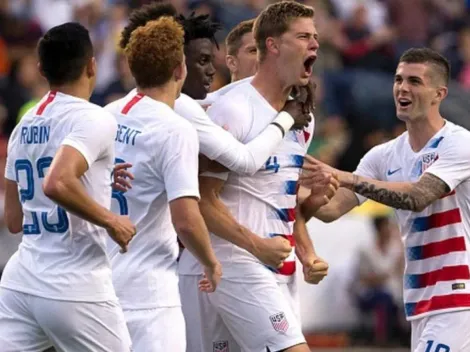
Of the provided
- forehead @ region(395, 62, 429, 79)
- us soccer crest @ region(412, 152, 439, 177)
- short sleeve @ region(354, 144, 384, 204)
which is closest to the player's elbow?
us soccer crest @ region(412, 152, 439, 177)

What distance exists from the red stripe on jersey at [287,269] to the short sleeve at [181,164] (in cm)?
134

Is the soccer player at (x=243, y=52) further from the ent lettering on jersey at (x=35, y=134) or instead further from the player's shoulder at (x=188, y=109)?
the ent lettering on jersey at (x=35, y=134)

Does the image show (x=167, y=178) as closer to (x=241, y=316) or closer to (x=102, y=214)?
(x=102, y=214)

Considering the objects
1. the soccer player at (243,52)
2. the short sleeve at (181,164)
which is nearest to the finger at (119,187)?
the short sleeve at (181,164)

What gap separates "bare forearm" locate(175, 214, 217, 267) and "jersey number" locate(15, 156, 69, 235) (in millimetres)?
668

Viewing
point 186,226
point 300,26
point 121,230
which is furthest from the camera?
point 300,26

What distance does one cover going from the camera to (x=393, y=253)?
16.0 metres

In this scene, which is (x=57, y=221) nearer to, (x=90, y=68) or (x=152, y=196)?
(x=152, y=196)

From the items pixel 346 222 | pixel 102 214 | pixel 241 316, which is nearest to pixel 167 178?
pixel 102 214

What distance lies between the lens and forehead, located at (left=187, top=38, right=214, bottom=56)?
9.22 m

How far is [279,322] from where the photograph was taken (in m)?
8.53

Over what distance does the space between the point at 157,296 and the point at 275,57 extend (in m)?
1.85

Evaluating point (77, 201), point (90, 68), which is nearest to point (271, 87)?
point (90, 68)

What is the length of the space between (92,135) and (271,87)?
2017 mm
